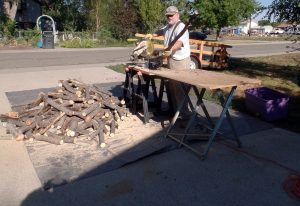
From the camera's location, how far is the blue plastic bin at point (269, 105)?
6559 millimetres

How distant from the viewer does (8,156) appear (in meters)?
4.89

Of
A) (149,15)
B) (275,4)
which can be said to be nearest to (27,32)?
(149,15)

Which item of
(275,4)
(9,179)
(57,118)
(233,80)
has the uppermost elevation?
(275,4)

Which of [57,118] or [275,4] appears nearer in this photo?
[57,118]

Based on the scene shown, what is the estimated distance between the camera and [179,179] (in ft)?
14.1

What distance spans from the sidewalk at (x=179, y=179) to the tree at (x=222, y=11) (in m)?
27.1

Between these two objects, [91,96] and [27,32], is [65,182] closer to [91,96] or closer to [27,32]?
[91,96]

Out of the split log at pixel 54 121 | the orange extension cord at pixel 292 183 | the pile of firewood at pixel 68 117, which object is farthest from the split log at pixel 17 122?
the orange extension cord at pixel 292 183

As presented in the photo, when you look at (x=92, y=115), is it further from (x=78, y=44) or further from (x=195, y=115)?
(x=78, y=44)

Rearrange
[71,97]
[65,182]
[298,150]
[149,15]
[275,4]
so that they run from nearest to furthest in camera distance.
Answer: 1. [65,182]
2. [298,150]
3. [71,97]
4. [275,4]
5. [149,15]

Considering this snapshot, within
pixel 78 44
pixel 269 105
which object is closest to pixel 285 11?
pixel 269 105

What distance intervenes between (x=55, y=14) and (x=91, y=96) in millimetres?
32948

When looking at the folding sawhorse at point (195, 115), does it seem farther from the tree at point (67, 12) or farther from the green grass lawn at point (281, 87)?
the tree at point (67, 12)

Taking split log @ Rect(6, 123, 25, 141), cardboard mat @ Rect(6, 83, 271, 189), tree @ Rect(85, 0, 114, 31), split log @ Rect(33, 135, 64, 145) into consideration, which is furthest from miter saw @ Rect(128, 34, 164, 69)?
tree @ Rect(85, 0, 114, 31)
